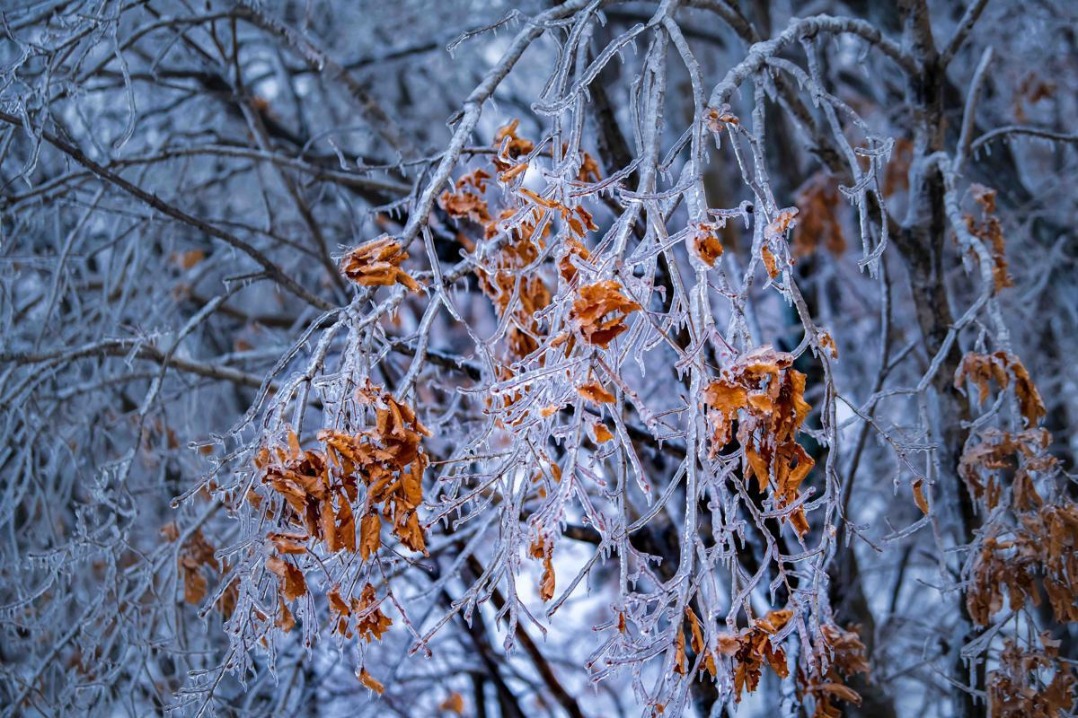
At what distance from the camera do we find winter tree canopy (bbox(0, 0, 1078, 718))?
5.48 feet

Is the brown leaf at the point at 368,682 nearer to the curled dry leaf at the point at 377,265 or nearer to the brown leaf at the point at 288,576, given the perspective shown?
the brown leaf at the point at 288,576

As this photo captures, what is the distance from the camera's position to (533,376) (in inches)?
61.9

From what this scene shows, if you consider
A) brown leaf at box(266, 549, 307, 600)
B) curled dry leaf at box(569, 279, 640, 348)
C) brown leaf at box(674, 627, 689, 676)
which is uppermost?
curled dry leaf at box(569, 279, 640, 348)

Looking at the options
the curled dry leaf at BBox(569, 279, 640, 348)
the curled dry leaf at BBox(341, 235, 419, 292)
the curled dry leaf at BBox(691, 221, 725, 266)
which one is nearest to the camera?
the curled dry leaf at BBox(569, 279, 640, 348)

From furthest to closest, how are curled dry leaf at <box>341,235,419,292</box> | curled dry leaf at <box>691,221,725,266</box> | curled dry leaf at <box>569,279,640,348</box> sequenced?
curled dry leaf at <box>341,235,419,292</box>
curled dry leaf at <box>691,221,725,266</box>
curled dry leaf at <box>569,279,640,348</box>

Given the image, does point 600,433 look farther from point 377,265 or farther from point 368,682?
point 368,682

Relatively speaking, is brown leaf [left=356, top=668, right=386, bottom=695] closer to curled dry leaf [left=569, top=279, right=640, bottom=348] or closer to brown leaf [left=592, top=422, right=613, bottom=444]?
brown leaf [left=592, top=422, right=613, bottom=444]

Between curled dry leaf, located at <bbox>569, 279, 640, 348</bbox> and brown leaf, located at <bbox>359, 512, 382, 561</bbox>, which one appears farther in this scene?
brown leaf, located at <bbox>359, 512, 382, 561</bbox>

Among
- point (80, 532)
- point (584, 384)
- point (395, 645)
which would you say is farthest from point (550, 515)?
point (395, 645)

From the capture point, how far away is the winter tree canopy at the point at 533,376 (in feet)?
5.48

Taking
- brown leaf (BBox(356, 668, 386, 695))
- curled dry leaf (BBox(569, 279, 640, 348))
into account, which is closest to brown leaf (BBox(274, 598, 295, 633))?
brown leaf (BBox(356, 668, 386, 695))

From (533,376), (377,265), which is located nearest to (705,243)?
(533,376)

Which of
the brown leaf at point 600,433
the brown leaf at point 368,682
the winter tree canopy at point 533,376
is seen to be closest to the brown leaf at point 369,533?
the winter tree canopy at point 533,376

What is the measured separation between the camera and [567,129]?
6.36 feet
